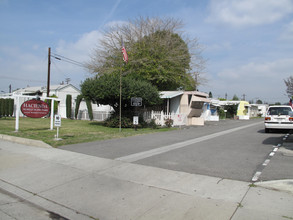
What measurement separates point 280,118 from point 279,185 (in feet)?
36.6

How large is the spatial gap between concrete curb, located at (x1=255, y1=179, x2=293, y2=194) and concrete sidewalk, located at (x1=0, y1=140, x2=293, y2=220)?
49mm

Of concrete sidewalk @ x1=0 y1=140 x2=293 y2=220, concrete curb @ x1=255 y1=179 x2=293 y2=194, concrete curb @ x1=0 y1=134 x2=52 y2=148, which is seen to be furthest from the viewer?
concrete curb @ x1=0 y1=134 x2=52 y2=148

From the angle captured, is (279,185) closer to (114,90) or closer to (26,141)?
(26,141)

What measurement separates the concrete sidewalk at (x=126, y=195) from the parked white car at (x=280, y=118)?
36.3 feet

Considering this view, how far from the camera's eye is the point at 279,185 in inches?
199

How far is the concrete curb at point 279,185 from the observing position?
488 cm

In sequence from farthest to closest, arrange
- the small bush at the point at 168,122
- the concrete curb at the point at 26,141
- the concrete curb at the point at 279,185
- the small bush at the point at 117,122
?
the small bush at the point at 168,122, the small bush at the point at 117,122, the concrete curb at the point at 26,141, the concrete curb at the point at 279,185

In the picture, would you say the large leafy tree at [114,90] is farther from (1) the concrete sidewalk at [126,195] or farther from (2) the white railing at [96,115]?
(1) the concrete sidewalk at [126,195]

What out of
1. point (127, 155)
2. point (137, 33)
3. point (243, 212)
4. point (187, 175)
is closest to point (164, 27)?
point (137, 33)

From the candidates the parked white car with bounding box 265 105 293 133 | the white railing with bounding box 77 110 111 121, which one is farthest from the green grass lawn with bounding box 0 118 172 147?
the white railing with bounding box 77 110 111 121

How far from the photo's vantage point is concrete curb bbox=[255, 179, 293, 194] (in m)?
4.88

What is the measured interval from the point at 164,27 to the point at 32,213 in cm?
2461

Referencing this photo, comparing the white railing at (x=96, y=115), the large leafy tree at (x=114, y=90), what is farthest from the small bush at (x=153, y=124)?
the white railing at (x=96, y=115)

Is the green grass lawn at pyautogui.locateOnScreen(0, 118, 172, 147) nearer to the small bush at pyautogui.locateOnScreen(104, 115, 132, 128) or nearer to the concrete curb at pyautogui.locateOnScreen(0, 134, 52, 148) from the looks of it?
the concrete curb at pyautogui.locateOnScreen(0, 134, 52, 148)
